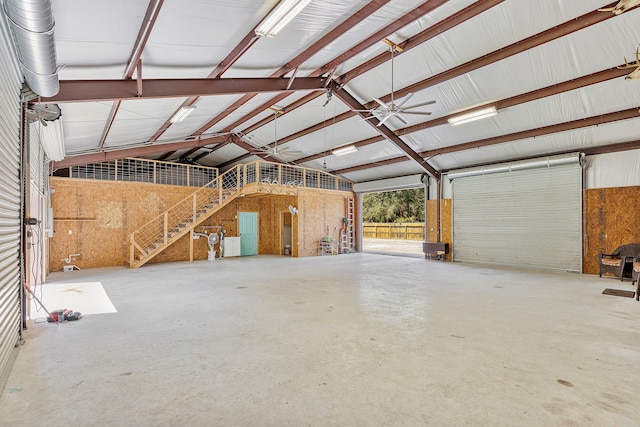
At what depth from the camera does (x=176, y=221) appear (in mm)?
12281

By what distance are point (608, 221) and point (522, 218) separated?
2049 mm

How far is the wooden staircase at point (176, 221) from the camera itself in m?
10.7

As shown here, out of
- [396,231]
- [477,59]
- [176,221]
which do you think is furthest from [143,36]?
[396,231]

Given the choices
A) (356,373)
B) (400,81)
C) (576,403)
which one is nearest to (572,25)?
(400,81)

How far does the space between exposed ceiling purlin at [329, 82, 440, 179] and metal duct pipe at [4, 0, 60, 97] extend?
240 inches

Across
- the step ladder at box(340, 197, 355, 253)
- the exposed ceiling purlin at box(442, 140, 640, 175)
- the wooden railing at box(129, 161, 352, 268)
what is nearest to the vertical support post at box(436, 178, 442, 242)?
the exposed ceiling purlin at box(442, 140, 640, 175)

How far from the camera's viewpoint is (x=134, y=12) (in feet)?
11.4

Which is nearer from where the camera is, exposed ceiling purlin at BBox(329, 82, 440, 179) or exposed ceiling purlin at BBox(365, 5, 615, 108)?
exposed ceiling purlin at BBox(365, 5, 615, 108)

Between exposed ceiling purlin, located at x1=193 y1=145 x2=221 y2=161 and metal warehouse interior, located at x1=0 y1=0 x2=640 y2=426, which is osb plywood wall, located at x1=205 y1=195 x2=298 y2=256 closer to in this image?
metal warehouse interior, located at x1=0 y1=0 x2=640 y2=426

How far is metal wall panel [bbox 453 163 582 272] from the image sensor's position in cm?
918

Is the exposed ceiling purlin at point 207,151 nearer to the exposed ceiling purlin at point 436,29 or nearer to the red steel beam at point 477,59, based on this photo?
the red steel beam at point 477,59

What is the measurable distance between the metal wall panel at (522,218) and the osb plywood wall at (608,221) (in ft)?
0.67

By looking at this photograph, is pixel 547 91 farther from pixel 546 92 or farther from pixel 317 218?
pixel 317 218

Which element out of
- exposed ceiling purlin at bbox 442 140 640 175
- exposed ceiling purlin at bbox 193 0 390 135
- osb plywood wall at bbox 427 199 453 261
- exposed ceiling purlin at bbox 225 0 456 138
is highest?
exposed ceiling purlin at bbox 225 0 456 138
